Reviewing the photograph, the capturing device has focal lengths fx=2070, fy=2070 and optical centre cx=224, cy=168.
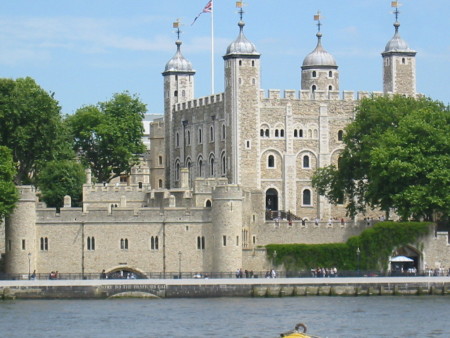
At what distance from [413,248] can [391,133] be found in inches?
270

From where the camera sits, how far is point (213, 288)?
94.8m

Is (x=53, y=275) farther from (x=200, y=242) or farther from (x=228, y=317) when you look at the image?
(x=228, y=317)

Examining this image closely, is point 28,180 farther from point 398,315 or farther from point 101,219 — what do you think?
point 398,315

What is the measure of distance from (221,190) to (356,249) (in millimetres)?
7342

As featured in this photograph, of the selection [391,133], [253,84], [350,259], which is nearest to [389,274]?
[350,259]

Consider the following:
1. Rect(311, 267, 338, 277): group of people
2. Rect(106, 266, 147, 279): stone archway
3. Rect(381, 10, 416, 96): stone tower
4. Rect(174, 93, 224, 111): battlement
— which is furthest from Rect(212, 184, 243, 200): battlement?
Rect(381, 10, 416, 96): stone tower

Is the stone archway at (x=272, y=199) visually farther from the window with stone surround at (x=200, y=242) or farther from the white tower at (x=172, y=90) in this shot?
the window with stone surround at (x=200, y=242)

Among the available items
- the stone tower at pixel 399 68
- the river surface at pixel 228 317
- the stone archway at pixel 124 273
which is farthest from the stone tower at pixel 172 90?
the river surface at pixel 228 317

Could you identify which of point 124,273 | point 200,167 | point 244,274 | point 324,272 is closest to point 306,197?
point 200,167

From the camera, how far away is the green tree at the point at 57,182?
115 m

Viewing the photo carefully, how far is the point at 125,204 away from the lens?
108 m

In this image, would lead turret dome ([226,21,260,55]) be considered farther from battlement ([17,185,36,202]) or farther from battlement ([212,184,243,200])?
battlement ([17,185,36,202])

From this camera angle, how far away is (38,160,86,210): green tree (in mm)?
115062

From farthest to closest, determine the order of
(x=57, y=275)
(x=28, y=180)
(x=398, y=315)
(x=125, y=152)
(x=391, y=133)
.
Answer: (x=125, y=152), (x=28, y=180), (x=391, y=133), (x=57, y=275), (x=398, y=315)
